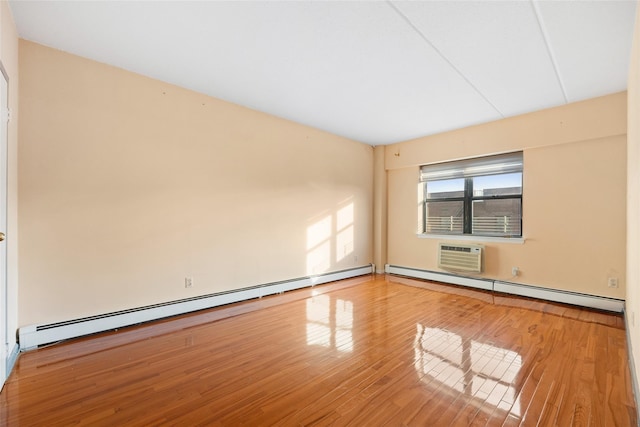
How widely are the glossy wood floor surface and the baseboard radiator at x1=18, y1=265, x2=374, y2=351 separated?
0.32 ft

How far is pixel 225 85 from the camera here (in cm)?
325

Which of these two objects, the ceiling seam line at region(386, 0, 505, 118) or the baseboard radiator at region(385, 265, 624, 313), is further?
the baseboard radiator at region(385, 265, 624, 313)

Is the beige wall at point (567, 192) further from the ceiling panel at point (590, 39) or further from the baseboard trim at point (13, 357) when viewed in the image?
the baseboard trim at point (13, 357)

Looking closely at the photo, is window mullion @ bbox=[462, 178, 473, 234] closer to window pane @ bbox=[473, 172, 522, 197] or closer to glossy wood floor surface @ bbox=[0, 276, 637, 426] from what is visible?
window pane @ bbox=[473, 172, 522, 197]

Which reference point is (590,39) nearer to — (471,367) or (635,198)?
(635,198)

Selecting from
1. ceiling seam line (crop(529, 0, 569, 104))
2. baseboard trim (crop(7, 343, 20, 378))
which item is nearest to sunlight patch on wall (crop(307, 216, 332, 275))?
baseboard trim (crop(7, 343, 20, 378))

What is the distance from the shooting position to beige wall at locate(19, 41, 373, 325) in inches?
99.0

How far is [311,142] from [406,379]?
372 cm

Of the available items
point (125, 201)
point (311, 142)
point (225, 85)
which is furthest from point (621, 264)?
point (125, 201)

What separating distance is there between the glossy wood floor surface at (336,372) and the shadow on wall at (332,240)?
4.81 feet

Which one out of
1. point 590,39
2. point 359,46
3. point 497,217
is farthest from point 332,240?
point 590,39

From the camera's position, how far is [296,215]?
4.51 m

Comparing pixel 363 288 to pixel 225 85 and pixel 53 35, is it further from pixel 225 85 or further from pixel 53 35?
pixel 53 35

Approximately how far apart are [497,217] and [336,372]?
3.81 meters
